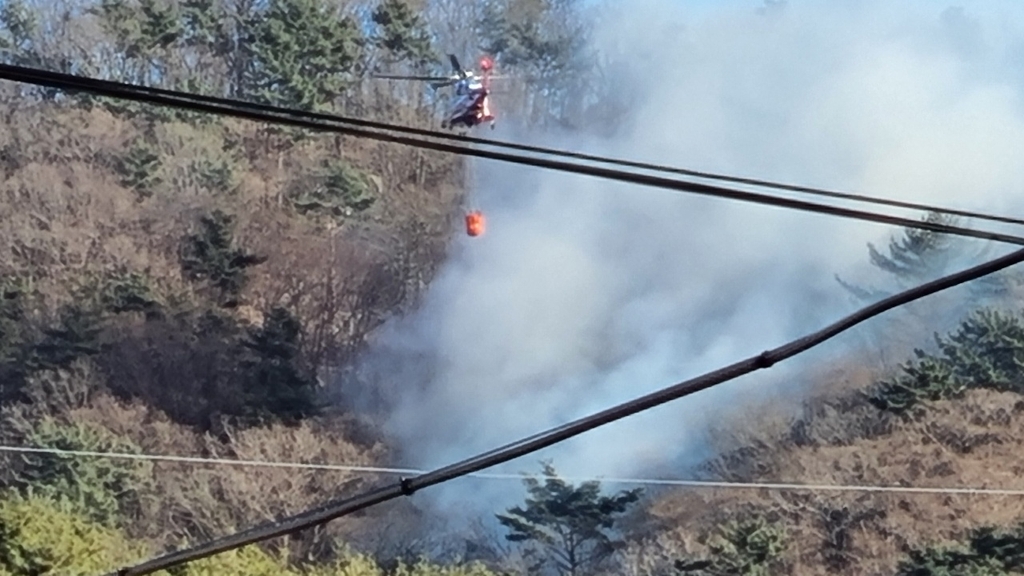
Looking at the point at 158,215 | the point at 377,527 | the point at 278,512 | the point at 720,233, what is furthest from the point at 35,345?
the point at 720,233

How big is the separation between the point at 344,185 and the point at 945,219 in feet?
14.1

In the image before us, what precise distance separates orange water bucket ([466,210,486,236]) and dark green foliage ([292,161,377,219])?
70cm

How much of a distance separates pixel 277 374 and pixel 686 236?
3019mm

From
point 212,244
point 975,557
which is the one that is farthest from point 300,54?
point 975,557

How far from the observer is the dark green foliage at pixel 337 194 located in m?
9.12

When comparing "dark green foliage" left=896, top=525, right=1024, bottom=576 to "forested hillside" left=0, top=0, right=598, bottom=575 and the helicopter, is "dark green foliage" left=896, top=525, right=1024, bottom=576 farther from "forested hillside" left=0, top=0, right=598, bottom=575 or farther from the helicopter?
the helicopter

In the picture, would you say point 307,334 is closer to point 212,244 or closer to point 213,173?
point 212,244

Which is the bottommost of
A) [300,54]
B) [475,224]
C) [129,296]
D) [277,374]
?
[277,374]

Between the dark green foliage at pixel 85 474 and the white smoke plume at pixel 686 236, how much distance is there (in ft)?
5.71

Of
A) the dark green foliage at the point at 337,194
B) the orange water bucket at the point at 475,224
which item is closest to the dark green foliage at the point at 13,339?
the dark green foliage at the point at 337,194

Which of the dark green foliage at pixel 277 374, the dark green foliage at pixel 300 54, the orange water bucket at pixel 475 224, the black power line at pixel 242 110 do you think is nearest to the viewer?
the black power line at pixel 242 110

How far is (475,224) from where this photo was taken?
354 inches

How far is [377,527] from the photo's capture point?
8.23 metres

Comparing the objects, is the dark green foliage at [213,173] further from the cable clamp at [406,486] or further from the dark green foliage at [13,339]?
the cable clamp at [406,486]
